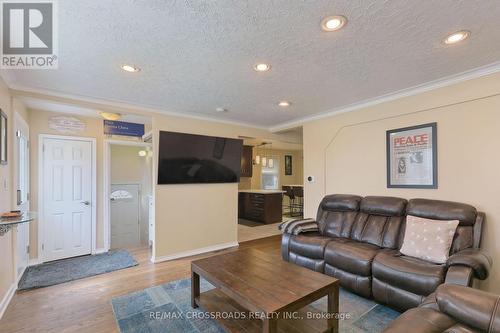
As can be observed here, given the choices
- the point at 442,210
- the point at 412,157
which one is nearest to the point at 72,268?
the point at 442,210

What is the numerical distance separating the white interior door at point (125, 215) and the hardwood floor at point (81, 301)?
7.44 feet

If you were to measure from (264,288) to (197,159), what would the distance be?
2662 millimetres

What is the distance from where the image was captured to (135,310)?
2.30m

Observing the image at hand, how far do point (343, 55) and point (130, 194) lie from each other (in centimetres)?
525

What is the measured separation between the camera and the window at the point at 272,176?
8805mm

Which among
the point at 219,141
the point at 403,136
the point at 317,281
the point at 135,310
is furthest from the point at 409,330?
the point at 219,141

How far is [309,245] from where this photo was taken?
2.93 metres

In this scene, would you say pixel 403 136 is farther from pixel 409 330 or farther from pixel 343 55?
pixel 409 330

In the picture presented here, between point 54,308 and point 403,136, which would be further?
point 403,136

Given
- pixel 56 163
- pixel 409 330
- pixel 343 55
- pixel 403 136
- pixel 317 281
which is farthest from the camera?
pixel 56 163

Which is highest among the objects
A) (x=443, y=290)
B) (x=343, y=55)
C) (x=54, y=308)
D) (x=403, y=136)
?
(x=343, y=55)

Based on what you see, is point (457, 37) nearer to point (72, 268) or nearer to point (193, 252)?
point (193, 252)

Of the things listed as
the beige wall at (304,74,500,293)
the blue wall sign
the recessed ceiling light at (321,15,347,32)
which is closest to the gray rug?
the blue wall sign

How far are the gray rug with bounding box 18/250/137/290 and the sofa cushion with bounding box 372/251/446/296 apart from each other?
129 inches
